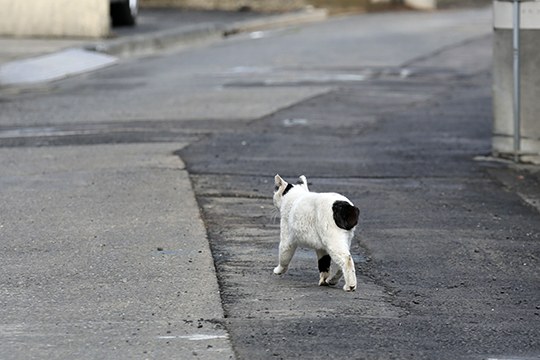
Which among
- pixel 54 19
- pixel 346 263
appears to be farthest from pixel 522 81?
pixel 54 19

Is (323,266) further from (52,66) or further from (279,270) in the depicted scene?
(52,66)

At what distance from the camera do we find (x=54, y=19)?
27047 mm

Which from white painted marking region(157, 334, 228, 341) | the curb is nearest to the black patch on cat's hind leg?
white painted marking region(157, 334, 228, 341)

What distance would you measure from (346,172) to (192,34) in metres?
17.3

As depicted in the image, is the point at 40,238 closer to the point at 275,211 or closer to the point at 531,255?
the point at 275,211

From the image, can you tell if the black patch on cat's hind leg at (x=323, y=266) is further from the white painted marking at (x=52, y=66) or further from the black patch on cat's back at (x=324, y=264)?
the white painted marking at (x=52, y=66)

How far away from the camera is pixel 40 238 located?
963 centimetres

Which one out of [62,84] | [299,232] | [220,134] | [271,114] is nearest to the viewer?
[299,232]

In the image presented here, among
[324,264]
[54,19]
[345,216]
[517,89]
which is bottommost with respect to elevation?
[324,264]

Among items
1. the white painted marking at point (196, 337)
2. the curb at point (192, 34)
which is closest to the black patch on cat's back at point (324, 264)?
the white painted marking at point (196, 337)

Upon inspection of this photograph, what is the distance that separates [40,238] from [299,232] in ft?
8.18

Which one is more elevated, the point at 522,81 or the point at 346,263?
the point at 522,81

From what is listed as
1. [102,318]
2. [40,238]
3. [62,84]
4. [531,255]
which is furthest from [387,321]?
[62,84]

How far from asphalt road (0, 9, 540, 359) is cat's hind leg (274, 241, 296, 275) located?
0.06m
